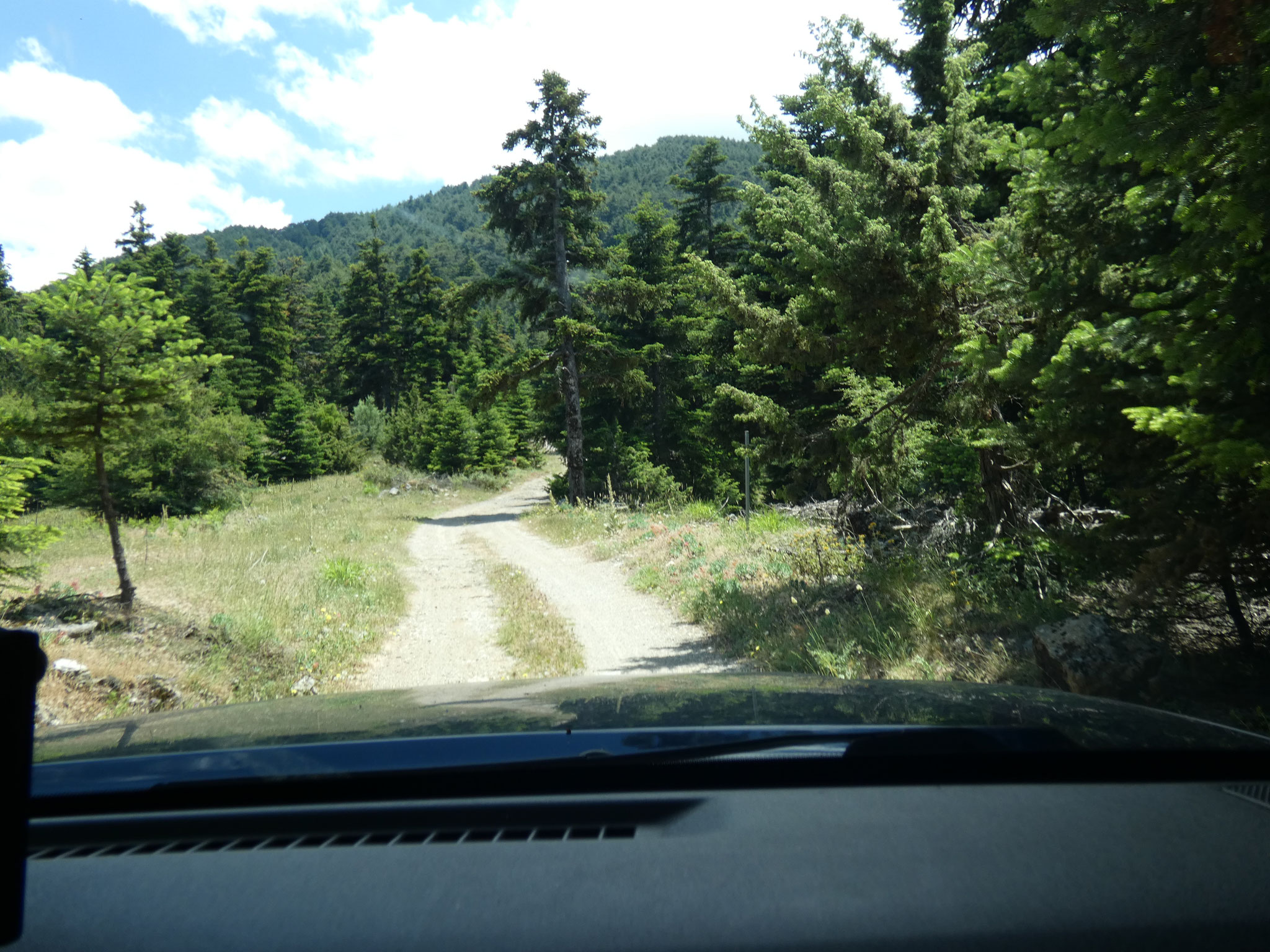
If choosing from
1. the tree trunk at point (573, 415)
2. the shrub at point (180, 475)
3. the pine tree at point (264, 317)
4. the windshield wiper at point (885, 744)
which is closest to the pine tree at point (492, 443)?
the shrub at point (180, 475)

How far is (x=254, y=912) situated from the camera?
4.75ft

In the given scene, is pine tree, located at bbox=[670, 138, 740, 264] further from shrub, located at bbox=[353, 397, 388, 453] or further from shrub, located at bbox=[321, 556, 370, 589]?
shrub, located at bbox=[353, 397, 388, 453]

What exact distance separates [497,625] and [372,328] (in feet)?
192

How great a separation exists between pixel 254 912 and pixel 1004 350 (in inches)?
257

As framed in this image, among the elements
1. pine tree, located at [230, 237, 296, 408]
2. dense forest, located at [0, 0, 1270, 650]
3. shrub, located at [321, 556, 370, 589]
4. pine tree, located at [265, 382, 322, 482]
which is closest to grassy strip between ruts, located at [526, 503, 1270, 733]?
dense forest, located at [0, 0, 1270, 650]

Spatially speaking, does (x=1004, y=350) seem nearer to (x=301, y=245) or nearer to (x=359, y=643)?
(x=359, y=643)

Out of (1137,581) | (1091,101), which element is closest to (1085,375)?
(1137,581)

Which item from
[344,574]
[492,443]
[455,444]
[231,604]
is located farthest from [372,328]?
[231,604]

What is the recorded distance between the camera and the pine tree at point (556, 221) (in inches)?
1075

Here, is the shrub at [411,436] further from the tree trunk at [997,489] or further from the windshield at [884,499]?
the tree trunk at [997,489]

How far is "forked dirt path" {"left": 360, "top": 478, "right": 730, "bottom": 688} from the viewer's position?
8922 millimetres

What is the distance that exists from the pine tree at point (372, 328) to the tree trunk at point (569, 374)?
3961 cm

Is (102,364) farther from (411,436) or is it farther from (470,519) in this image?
(411,436)

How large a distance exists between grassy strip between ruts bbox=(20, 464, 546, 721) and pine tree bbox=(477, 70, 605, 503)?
777cm
